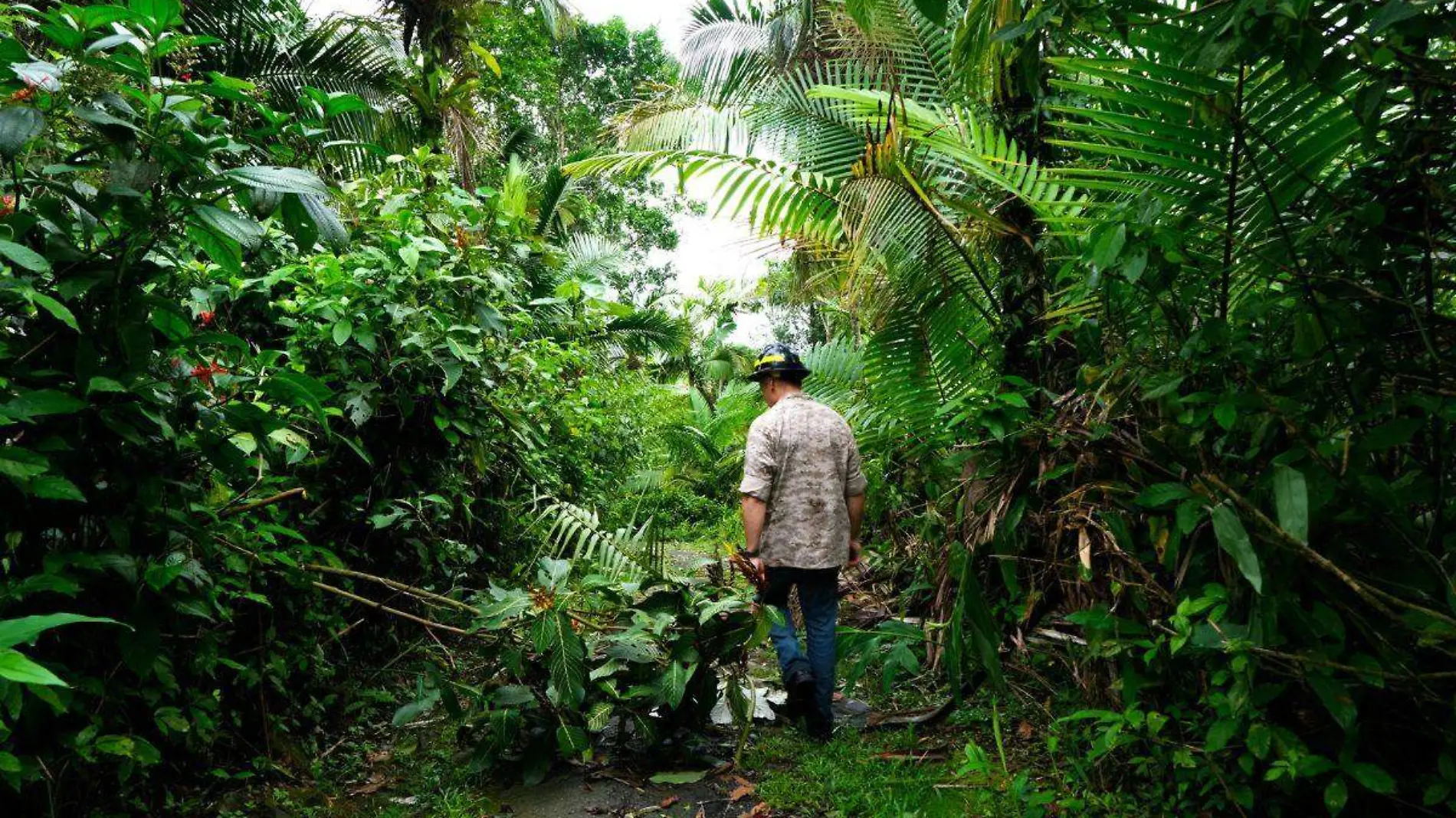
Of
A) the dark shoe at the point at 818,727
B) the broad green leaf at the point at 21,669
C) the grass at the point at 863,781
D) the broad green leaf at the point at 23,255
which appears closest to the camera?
the broad green leaf at the point at 21,669

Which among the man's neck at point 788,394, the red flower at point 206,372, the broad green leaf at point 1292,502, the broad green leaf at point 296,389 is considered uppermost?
the red flower at point 206,372

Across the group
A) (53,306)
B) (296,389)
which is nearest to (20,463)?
(53,306)

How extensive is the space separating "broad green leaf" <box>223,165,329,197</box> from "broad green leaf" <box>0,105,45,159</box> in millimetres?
351

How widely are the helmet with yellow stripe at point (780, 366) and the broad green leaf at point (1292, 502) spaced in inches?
111

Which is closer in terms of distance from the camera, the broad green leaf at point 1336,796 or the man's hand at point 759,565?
the broad green leaf at point 1336,796

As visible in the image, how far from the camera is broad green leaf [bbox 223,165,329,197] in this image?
1997 millimetres

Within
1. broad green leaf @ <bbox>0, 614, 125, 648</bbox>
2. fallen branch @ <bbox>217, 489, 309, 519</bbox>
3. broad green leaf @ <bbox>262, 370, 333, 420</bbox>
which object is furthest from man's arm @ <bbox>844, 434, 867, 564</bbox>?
broad green leaf @ <bbox>0, 614, 125, 648</bbox>

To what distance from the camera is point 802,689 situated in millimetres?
4145

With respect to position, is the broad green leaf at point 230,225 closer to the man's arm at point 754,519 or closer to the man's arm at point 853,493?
the man's arm at point 754,519

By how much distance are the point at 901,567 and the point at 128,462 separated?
193 inches

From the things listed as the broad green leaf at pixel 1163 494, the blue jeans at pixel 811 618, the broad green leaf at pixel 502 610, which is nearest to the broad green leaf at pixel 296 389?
the broad green leaf at pixel 502 610

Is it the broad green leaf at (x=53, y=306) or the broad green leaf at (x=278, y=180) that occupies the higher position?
the broad green leaf at (x=278, y=180)

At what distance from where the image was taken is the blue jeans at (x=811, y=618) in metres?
4.21

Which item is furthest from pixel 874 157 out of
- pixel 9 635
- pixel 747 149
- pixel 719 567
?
pixel 9 635
